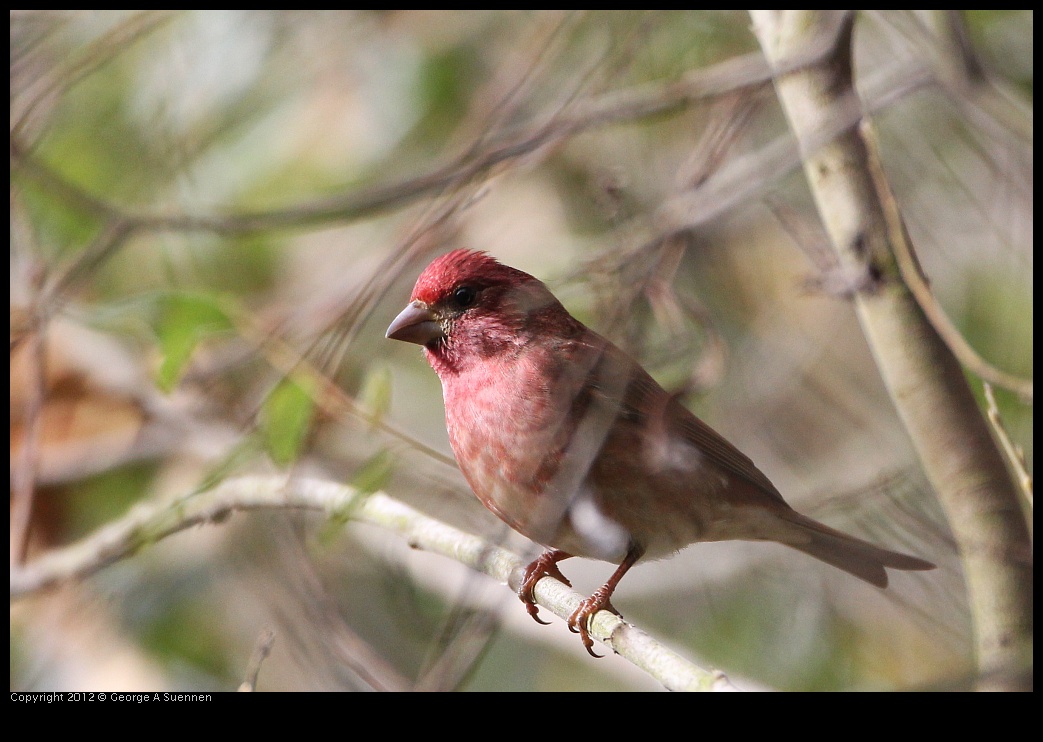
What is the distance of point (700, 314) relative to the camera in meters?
3.63

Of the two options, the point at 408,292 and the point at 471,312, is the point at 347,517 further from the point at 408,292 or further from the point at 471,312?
the point at 408,292

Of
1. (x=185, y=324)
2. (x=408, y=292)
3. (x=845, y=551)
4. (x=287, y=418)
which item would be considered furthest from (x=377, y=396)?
(x=845, y=551)

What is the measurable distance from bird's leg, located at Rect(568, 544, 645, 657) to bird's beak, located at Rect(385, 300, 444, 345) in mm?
1022

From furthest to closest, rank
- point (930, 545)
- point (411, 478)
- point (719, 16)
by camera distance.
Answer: point (719, 16), point (411, 478), point (930, 545)

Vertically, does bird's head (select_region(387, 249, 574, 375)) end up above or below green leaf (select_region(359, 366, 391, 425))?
above

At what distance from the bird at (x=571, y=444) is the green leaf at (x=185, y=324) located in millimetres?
631

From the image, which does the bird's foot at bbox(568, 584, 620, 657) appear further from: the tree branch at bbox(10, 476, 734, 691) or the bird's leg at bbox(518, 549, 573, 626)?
the bird's leg at bbox(518, 549, 573, 626)

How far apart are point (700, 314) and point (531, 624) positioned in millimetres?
1772

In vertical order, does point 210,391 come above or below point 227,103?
below

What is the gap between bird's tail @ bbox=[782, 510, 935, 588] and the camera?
12.1ft

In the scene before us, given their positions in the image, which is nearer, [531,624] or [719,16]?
[531,624]

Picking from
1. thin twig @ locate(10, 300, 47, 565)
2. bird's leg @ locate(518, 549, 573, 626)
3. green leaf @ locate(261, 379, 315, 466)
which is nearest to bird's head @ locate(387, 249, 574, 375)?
green leaf @ locate(261, 379, 315, 466)
